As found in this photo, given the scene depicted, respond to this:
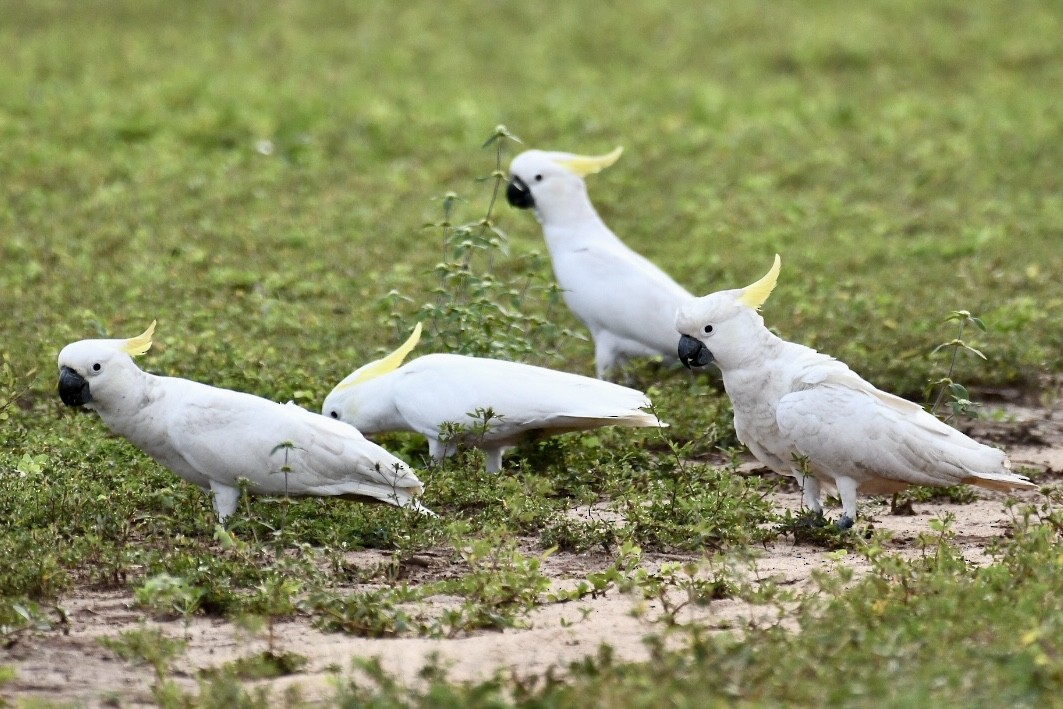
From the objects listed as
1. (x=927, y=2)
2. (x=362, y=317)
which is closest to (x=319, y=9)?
(x=927, y=2)

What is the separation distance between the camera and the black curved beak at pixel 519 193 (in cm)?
725

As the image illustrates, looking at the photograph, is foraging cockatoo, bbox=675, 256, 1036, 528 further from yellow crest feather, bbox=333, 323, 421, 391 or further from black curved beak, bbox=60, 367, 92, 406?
black curved beak, bbox=60, 367, 92, 406

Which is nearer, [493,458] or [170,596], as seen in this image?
[170,596]

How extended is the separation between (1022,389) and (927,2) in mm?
8382

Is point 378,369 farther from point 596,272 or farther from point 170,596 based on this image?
point 170,596

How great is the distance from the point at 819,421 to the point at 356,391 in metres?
1.80

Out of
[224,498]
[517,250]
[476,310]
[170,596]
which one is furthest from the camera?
[517,250]

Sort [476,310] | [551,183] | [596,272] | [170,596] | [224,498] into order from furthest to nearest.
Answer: [551,183] → [596,272] → [476,310] → [224,498] → [170,596]

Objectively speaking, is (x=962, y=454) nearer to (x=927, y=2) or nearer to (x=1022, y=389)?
(x=1022, y=389)

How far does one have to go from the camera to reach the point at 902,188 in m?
10.3

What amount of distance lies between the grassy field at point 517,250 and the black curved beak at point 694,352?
338 mm

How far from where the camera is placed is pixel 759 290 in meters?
5.00

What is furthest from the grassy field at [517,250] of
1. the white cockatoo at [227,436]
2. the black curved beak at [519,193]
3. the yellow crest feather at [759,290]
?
the yellow crest feather at [759,290]

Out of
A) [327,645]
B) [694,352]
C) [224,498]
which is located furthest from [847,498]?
[224,498]
